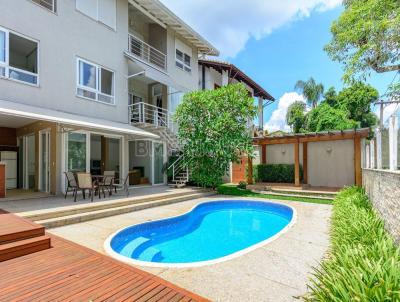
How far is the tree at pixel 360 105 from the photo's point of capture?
131ft

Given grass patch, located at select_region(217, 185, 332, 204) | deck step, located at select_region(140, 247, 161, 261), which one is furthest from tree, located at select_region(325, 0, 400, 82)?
deck step, located at select_region(140, 247, 161, 261)

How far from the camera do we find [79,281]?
5250mm

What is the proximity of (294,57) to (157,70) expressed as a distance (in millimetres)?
16818

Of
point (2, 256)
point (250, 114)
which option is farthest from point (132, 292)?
point (250, 114)

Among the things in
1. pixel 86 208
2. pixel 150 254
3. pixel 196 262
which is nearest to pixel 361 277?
pixel 196 262

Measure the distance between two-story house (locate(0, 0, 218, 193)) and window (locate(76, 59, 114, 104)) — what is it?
0.07 m

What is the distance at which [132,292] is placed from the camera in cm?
488

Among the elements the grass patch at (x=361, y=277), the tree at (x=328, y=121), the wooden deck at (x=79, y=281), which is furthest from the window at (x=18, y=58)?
the tree at (x=328, y=121)

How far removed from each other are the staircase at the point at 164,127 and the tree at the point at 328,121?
21672 millimetres

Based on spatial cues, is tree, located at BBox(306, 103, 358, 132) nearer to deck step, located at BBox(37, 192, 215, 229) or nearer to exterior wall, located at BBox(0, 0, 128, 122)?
deck step, located at BBox(37, 192, 215, 229)

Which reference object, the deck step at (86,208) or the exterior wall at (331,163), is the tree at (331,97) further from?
the deck step at (86,208)

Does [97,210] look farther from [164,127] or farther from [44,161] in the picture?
[164,127]

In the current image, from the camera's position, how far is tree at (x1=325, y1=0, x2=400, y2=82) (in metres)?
9.51

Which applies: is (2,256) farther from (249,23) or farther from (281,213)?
(249,23)
